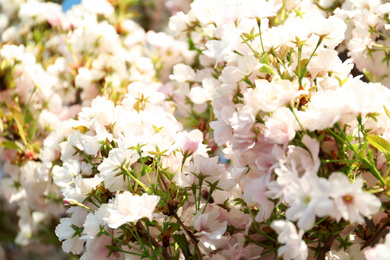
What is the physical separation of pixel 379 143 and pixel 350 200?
0.15 meters

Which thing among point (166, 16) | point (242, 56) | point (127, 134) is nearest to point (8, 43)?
point (127, 134)

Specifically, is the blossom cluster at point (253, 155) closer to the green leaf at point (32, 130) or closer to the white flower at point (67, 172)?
the white flower at point (67, 172)

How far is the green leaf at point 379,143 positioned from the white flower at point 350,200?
0.13m

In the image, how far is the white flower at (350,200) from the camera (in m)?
0.50

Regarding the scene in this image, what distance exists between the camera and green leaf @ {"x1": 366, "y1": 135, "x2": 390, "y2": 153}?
0.62 metres

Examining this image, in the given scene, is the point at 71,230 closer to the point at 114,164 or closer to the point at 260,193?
the point at 114,164

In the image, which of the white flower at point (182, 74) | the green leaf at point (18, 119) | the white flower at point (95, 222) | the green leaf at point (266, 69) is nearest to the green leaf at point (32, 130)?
the green leaf at point (18, 119)

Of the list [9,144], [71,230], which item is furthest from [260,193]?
[9,144]

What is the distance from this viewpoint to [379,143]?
2.04 feet

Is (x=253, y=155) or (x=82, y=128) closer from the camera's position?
(x=253, y=155)

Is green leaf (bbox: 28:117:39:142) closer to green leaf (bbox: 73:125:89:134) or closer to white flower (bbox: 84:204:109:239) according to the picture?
green leaf (bbox: 73:125:89:134)

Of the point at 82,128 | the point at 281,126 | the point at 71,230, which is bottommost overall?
the point at 71,230

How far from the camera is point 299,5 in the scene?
37.8 inches

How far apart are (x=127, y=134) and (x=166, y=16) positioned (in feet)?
6.56
